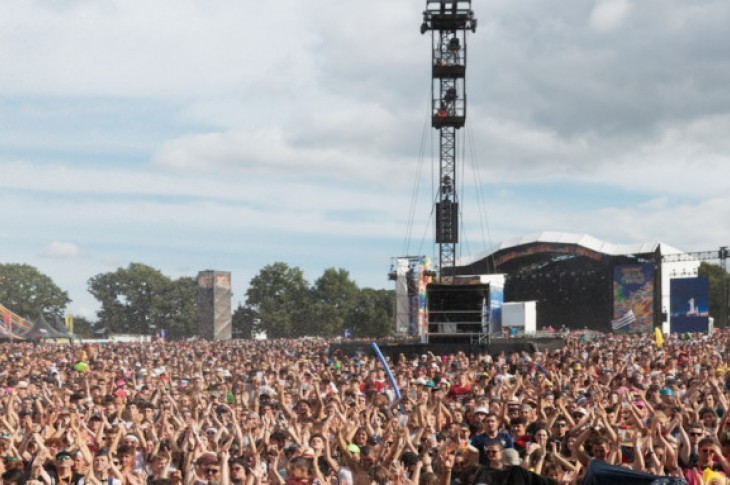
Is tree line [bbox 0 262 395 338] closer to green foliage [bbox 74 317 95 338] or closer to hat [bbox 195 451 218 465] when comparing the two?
green foliage [bbox 74 317 95 338]

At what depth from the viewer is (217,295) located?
75.3 metres

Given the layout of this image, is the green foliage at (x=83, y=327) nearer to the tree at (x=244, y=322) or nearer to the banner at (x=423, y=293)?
the tree at (x=244, y=322)

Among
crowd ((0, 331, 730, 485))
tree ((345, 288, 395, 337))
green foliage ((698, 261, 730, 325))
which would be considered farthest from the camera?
tree ((345, 288, 395, 337))

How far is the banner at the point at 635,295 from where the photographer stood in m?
58.7

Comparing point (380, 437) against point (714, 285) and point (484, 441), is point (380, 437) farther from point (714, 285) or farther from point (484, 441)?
point (714, 285)

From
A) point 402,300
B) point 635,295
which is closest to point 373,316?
point 635,295

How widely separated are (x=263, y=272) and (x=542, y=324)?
5610cm

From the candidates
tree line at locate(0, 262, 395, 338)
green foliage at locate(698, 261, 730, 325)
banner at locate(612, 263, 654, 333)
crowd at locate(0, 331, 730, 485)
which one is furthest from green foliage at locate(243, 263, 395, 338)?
crowd at locate(0, 331, 730, 485)

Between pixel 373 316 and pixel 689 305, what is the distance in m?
56.2

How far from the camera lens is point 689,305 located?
57.2 metres

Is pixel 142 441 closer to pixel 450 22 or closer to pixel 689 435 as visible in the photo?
pixel 689 435

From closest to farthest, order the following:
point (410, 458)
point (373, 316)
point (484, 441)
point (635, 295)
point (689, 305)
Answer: point (410, 458), point (484, 441), point (689, 305), point (635, 295), point (373, 316)

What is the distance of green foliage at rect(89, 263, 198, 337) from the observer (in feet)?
478

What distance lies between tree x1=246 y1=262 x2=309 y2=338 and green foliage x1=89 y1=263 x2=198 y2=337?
2497cm
